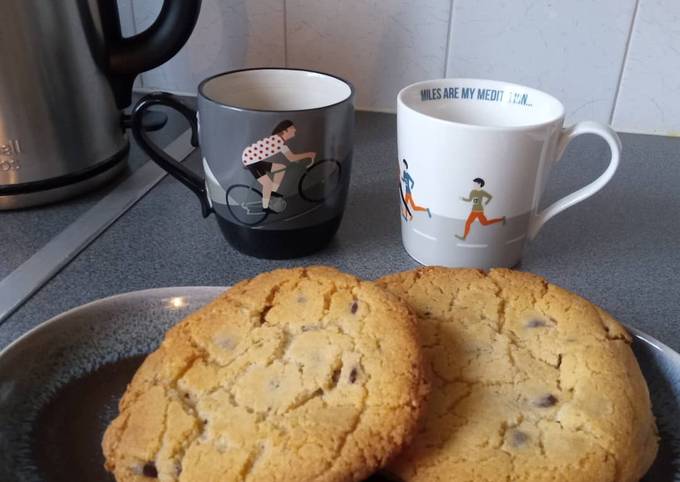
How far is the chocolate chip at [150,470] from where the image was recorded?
0.38 m

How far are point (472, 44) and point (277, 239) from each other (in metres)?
0.49

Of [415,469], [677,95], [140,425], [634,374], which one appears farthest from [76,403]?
[677,95]

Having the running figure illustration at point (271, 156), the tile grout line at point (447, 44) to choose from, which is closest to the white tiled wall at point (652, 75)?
the tile grout line at point (447, 44)

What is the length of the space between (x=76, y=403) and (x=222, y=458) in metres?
0.16

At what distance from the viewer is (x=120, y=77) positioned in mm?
739

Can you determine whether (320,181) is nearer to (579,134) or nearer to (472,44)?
(579,134)

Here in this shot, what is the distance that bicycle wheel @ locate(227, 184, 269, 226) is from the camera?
1.92ft

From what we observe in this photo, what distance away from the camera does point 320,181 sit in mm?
590

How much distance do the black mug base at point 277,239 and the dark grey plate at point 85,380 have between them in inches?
3.9

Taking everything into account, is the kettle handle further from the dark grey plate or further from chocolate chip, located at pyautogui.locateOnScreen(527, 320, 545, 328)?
chocolate chip, located at pyautogui.locateOnScreen(527, 320, 545, 328)

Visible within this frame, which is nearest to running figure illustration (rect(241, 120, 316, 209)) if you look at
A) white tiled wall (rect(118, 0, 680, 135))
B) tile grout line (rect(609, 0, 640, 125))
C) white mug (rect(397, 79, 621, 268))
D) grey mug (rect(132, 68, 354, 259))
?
grey mug (rect(132, 68, 354, 259))

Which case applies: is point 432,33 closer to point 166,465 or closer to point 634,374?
point 634,374

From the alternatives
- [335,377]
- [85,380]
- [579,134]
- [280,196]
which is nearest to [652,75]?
[579,134]

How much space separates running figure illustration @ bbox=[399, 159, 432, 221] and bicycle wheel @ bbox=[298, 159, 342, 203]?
62mm
